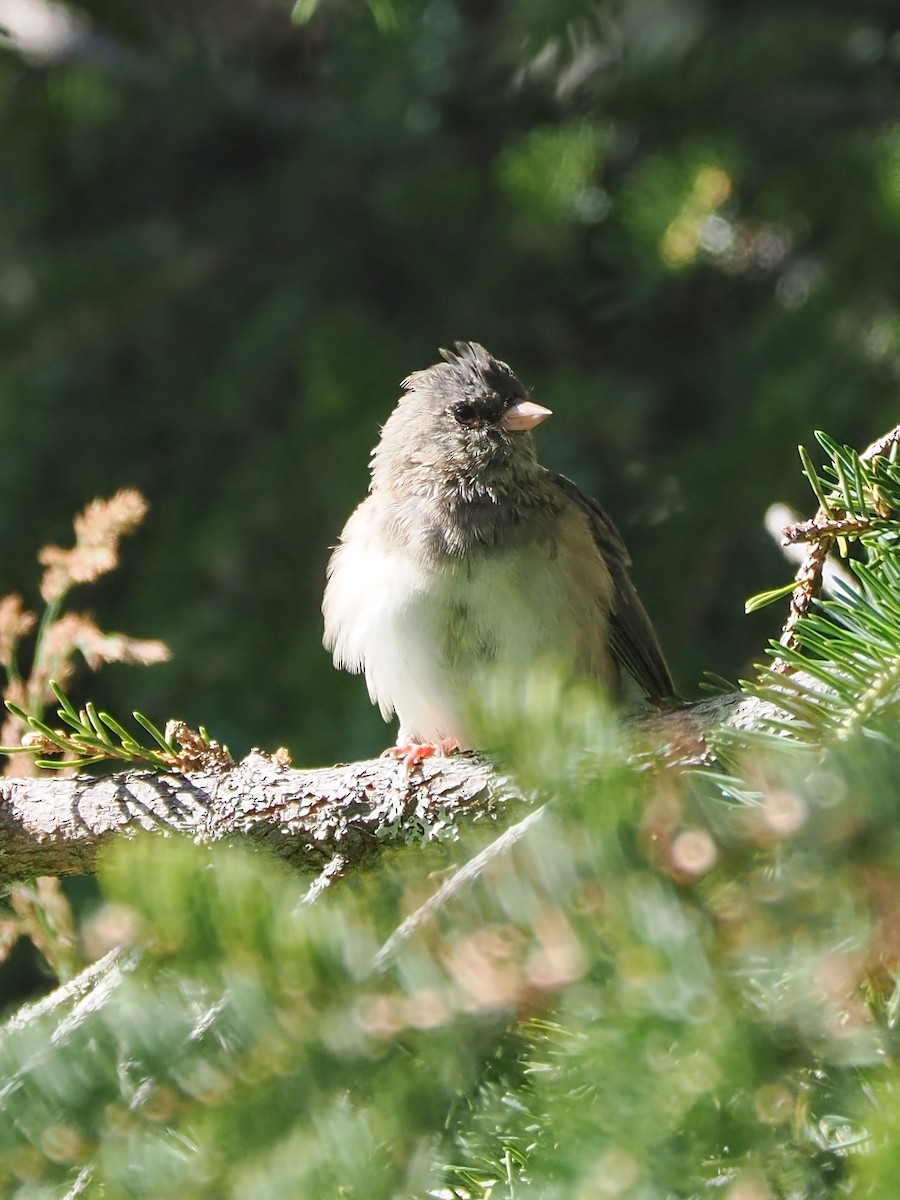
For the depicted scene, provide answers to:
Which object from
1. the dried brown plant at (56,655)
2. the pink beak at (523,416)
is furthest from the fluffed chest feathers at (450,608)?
the dried brown plant at (56,655)

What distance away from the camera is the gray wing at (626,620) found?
268cm

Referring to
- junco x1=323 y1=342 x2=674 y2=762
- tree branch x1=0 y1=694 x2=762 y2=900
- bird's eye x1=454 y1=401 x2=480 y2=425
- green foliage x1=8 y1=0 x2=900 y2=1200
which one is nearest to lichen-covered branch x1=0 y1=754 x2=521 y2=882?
tree branch x1=0 y1=694 x2=762 y2=900

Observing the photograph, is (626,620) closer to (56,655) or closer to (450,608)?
(450,608)

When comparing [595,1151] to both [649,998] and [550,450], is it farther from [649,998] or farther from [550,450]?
[550,450]

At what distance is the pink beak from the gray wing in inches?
6.2

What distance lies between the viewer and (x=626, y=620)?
2.70 m

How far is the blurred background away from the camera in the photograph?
2.66 metres

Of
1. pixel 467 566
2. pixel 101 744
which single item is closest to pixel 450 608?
pixel 467 566

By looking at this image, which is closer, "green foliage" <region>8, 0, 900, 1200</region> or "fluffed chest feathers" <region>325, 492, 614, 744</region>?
"green foliage" <region>8, 0, 900, 1200</region>

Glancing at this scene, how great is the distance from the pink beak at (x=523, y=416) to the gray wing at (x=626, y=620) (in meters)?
0.16

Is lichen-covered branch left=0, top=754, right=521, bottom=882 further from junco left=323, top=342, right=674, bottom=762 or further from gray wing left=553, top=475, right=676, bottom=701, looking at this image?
gray wing left=553, top=475, right=676, bottom=701

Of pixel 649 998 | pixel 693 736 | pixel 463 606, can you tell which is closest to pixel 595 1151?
pixel 649 998

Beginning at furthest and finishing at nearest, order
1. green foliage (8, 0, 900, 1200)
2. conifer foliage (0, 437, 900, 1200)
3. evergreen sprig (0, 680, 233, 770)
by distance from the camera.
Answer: evergreen sprig (0, 680, 233, 770)
green foliage (8, 0, 900, 1200)
conifer foliage (0, 437, 900, 1200)

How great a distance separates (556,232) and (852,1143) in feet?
7.82
